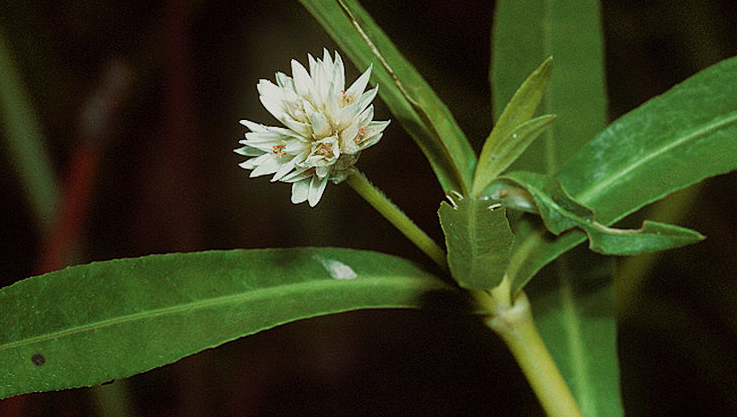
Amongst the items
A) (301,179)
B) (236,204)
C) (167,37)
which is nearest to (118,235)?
(236,204)

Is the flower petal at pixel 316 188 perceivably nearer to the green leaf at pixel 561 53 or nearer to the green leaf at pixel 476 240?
the green leaf at pixel 476 240

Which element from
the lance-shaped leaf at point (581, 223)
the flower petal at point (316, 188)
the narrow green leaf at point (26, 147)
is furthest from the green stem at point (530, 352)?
the narrow green leaf at point (26, 147)

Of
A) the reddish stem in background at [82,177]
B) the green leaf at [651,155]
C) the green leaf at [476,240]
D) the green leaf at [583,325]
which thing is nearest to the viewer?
the green leaf at [476,240]

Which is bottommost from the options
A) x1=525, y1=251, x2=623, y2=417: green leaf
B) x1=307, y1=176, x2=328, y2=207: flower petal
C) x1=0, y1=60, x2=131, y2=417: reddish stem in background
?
x1=525, y1=251, x2=623, y2=417: green leaf

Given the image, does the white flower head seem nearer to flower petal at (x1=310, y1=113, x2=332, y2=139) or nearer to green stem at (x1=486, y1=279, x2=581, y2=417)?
flower petal at (x1=310, y1=113, x2=332, y2=139)

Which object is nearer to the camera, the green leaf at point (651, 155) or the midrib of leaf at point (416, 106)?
the midrib of leaf at point (416, 106)

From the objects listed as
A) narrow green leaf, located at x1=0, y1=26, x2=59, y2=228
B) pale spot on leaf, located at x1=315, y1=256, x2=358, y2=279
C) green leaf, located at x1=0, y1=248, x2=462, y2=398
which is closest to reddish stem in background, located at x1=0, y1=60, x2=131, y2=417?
narrow green leaf, located at x1=0, y1=26, x2=59, y2=228
